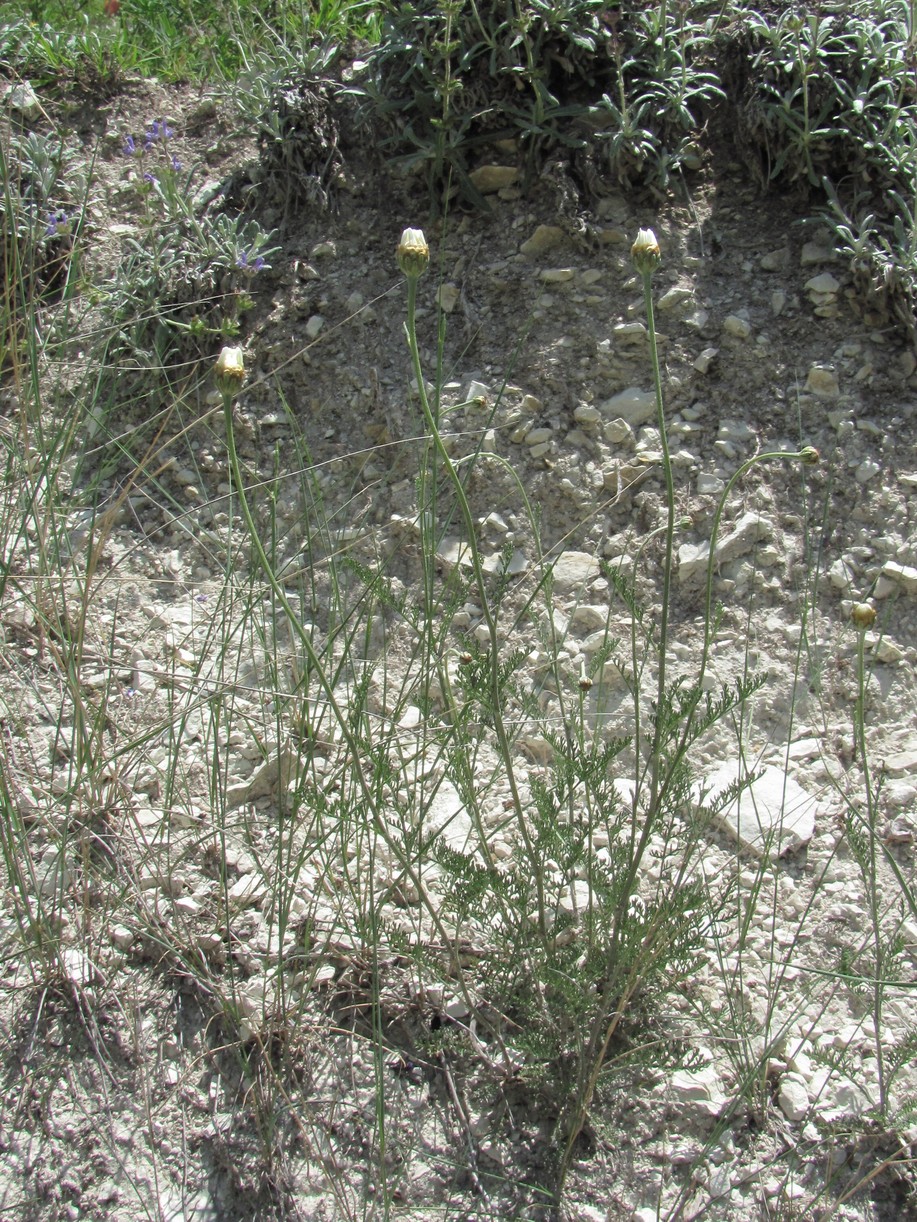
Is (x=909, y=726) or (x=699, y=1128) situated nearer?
(x=699, y=1128)

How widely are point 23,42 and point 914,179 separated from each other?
10.1 ft

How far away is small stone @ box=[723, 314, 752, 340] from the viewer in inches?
118

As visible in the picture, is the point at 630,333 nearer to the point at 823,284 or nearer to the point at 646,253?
the point at 823,284

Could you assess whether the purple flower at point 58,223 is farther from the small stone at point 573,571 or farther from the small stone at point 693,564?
the small stone at point 693,564

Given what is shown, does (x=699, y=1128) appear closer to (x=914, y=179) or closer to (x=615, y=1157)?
(x=615, y=1157)

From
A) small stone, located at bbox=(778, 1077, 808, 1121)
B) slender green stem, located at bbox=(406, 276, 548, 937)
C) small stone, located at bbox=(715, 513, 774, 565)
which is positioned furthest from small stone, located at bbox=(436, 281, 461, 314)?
small stone, located at bbox=(778, 1077, 808, 1121)

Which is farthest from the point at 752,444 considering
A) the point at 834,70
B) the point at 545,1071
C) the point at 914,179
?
the point at 545,1071

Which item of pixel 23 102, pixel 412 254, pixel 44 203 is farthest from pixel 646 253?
pixel 23 102

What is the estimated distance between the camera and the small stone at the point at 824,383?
9.53ft

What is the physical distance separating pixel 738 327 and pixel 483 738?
1413 millimetres

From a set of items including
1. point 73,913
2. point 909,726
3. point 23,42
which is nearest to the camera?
point 73,913

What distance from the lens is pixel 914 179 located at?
289cm

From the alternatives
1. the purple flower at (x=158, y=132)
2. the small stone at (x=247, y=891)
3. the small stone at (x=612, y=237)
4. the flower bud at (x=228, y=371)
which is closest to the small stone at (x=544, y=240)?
the small stone at (x=612, y=237)

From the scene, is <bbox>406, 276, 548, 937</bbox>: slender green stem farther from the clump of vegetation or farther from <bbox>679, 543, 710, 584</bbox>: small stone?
the clump of vegetation
